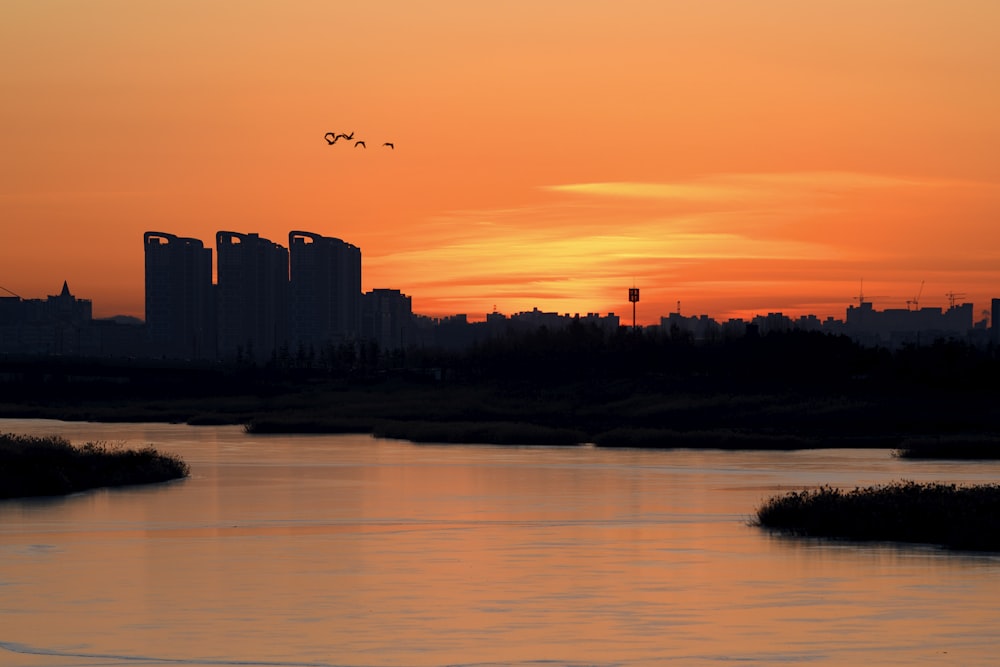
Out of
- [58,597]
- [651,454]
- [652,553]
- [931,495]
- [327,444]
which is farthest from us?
[327,444]

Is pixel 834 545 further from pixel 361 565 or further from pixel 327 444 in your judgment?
pixel 327 444

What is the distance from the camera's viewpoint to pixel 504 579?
3934 centimetres

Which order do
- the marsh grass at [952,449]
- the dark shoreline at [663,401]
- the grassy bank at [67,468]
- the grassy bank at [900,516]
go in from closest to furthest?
1. the grassy bank at [900,516]
2. the grassy bank at [67,468]
3. the marsh grass at [952,449]
4. the dark shoreline at [663,401]

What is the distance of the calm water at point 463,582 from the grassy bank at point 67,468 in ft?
7.19

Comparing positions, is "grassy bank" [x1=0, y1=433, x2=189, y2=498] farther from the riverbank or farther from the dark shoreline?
the dark shoreline

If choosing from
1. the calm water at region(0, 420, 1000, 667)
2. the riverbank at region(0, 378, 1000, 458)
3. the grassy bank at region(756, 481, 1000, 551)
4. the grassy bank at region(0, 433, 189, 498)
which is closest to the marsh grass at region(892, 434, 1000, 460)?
the riverbank at region(0, 378, 1000, 458)

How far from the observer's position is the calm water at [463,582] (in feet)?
97.8

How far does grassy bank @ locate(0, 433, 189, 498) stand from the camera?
63.6 meters

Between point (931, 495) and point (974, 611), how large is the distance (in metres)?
15.8

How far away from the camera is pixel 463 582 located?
38.9 metres

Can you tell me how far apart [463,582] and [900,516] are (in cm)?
1435

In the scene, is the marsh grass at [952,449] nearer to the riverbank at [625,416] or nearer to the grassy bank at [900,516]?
the riverbank at [625,416]

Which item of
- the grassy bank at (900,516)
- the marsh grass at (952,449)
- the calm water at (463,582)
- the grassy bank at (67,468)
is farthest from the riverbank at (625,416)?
the grassy bank at (900,516)

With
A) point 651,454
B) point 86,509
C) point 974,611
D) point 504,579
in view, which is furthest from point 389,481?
point 974,611
